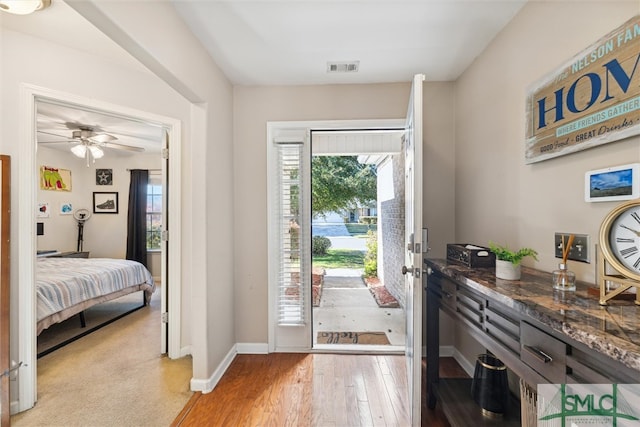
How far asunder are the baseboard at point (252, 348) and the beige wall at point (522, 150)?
2054 millimetres

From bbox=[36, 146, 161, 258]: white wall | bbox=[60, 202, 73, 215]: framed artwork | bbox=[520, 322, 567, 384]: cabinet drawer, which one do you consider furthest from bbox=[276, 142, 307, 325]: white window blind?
bbox=[60, 202, 73, 215]: framed artwork

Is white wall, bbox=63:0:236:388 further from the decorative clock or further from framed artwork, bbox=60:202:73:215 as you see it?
framed artwork, bbox=60:202:73:215

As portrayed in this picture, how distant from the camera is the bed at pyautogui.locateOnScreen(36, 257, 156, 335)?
2.56m

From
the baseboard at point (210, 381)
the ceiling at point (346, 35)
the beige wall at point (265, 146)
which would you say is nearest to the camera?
the ceiling at point (346, 35)

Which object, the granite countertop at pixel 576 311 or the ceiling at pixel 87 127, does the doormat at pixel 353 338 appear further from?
the ceiling at pixel 87 127

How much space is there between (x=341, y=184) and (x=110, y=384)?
457cm

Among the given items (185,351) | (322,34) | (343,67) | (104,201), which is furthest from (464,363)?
(104,201)

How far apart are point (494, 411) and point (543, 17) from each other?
6.99 feet

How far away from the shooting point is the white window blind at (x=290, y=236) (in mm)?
2570

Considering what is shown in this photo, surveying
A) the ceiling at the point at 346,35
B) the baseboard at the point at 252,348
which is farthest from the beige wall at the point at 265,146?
the ceiling at the point at 346,35

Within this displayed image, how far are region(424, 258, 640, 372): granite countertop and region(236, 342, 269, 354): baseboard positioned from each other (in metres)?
1.97

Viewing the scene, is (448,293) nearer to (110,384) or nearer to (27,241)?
(110,384)

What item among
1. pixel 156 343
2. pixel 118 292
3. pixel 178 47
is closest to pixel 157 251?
pixel 118 292

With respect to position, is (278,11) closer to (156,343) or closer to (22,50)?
(22,50)
